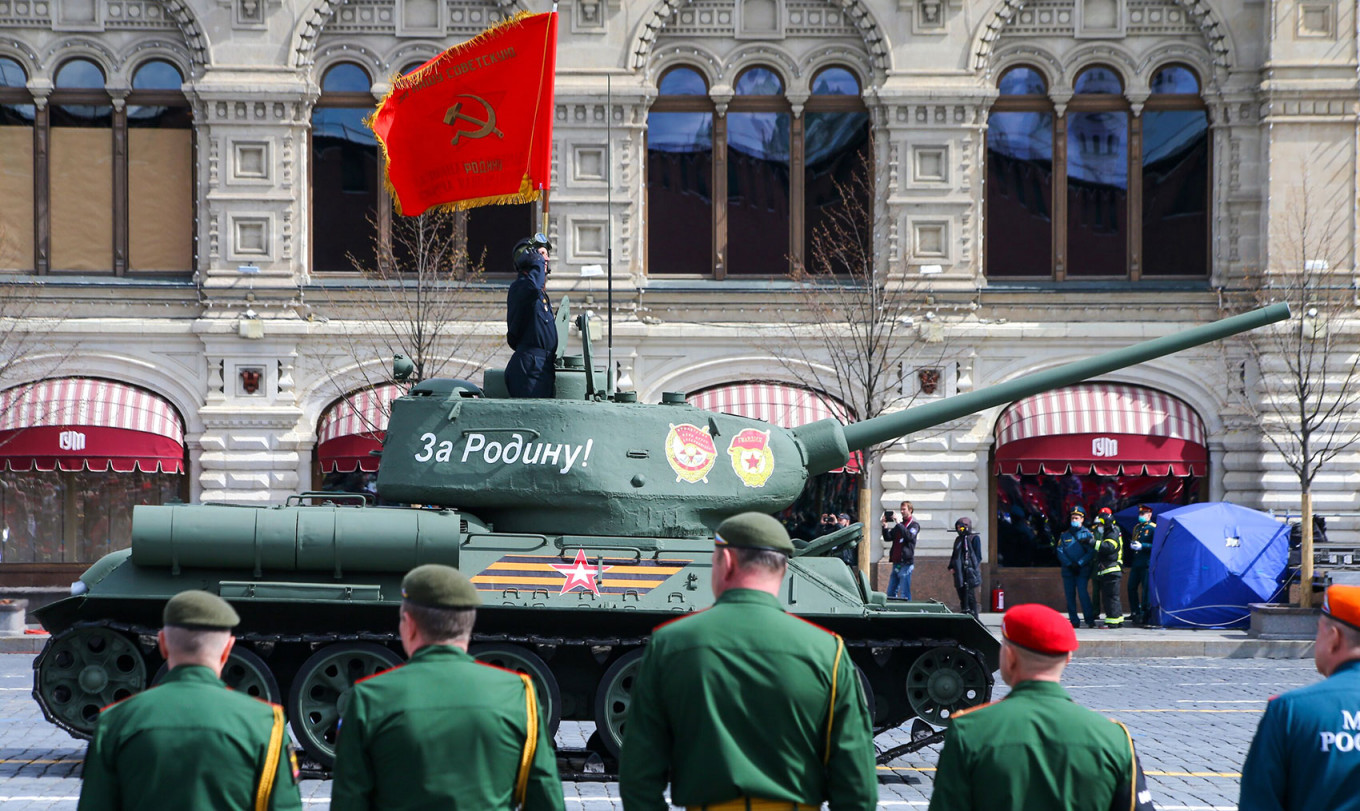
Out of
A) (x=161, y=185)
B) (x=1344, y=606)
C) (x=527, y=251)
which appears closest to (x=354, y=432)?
(x=161, y=185)

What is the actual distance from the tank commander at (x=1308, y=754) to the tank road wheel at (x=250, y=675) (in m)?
7.35

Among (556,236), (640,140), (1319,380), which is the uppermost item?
(640,140)

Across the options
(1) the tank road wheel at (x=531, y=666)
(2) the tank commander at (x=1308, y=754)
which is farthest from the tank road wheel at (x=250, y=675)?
(2) the tank commander at (x=1308, y=754)

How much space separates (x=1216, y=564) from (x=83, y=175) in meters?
17.6

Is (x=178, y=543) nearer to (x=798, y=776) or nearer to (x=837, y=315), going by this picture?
(x=798, y=776)

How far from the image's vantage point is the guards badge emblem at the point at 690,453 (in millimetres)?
11312

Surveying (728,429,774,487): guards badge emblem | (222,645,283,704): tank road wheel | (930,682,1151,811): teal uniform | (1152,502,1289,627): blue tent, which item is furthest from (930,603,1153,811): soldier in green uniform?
(1152,502,1289,627): blue tent

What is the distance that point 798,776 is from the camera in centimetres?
490

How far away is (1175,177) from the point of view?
2444 centimetres

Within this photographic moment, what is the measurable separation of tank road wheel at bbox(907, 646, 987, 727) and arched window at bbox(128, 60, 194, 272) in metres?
16.4

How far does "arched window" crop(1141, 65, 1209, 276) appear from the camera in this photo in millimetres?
24109

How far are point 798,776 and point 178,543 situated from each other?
22.2ft

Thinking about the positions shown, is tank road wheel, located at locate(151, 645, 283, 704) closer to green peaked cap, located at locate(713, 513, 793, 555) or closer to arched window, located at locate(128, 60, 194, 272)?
green peaked cap, located at locate(713, 513, 793, 555)

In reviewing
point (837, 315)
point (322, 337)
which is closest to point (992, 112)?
point (837, 315)
